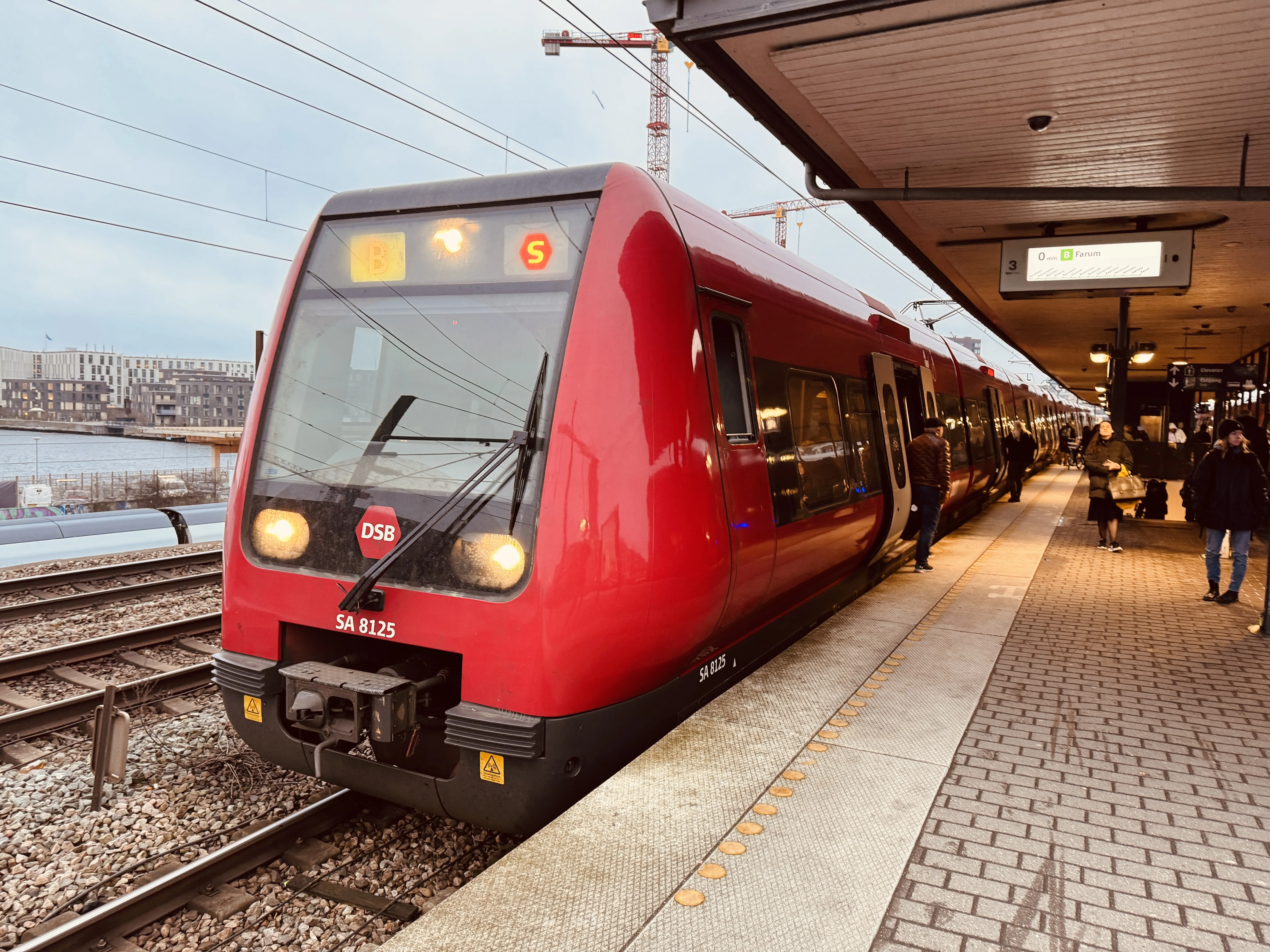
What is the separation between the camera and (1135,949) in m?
2.50

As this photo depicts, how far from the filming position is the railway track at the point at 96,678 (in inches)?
206

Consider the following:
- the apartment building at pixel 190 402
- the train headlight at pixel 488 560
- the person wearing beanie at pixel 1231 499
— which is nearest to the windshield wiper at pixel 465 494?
the train headlight at pixel 488 560

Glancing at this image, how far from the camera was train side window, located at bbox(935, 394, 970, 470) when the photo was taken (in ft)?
36.1

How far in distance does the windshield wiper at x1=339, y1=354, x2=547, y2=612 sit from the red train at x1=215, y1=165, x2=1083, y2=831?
0.01m

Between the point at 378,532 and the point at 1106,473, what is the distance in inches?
402

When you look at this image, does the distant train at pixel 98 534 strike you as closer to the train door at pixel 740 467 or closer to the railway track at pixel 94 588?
the railway track at pixel 94 588

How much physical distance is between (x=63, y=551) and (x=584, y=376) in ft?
37.7

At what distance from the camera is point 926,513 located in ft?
30.2

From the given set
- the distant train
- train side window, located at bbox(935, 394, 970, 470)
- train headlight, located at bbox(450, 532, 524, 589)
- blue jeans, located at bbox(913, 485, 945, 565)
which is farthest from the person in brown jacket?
the distant train

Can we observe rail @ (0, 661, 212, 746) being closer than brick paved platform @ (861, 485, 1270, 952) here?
No

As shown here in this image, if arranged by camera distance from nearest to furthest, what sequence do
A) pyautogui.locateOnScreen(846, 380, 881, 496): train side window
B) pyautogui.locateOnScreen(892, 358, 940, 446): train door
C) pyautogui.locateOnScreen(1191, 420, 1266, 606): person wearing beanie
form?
1. pyautogui.locateOnScreen(846, 380, 881, 496): train side window
2. pyautogui.locateOnScreen(1191, 420, 1266, 606): person wearing beanie
3. pyautogui.locateOnScreen(892, 358, 940, 446): train door

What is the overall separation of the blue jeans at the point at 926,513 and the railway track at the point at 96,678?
22.9 ft

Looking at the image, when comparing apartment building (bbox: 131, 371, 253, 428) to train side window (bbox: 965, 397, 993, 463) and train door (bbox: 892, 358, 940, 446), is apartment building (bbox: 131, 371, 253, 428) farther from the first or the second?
train door (bbox: 892, 358, 940, 446)

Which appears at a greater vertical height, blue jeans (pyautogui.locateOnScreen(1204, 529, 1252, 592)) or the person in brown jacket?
the person in brown jacket
